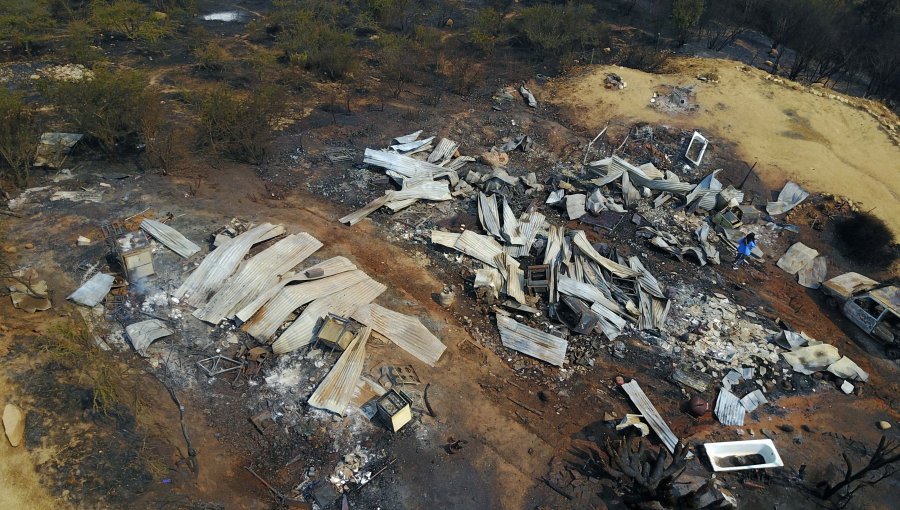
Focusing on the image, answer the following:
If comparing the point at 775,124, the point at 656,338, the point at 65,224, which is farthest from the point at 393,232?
the point at 775,124

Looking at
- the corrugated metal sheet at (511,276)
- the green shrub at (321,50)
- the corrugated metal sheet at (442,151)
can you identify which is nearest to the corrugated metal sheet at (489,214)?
the corrugated metal sheet at (511,276)

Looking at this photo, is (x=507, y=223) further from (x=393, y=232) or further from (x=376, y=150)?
(x=376, y=150)

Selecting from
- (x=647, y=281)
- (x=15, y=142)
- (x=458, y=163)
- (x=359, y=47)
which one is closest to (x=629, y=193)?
(x=647, y=281)

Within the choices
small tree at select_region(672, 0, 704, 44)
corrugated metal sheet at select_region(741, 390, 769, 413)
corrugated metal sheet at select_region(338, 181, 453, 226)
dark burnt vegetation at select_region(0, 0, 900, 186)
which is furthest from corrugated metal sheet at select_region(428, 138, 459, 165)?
small tree at select_region(672, 0, 704, 44)

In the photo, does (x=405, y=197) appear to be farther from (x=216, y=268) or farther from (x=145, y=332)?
(x=145, y=332)

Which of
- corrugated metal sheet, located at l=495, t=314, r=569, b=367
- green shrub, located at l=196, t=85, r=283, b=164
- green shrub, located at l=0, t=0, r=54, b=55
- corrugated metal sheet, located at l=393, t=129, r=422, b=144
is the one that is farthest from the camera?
green shrub, located at l=0, t=0, r=54, b=55

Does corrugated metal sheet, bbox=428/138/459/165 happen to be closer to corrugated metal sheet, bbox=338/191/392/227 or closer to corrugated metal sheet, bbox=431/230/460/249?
corrugated metal sheet, bbox=338/191/392/227
